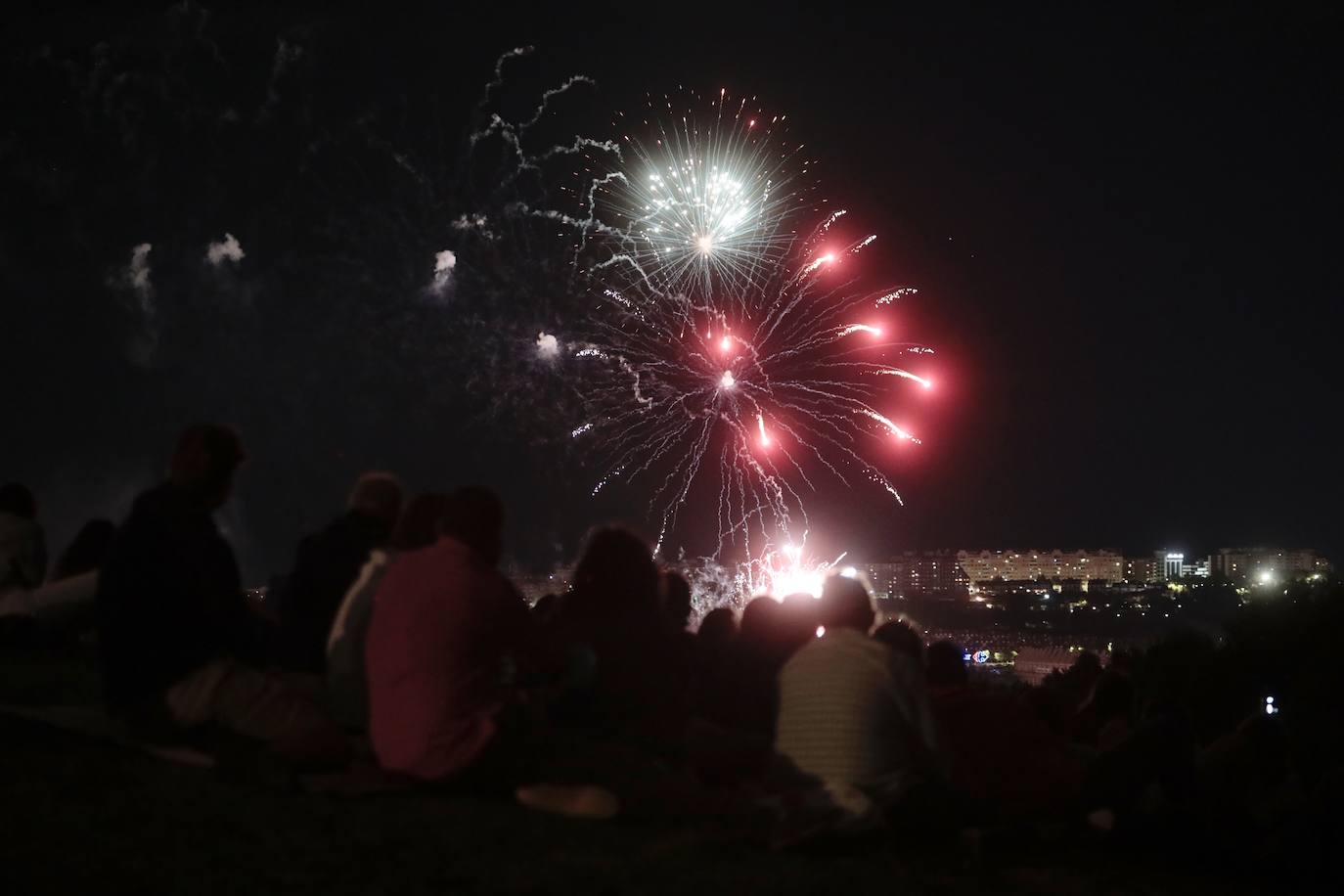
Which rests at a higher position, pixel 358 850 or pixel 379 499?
pixel 379 499

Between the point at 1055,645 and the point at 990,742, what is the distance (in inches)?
4660

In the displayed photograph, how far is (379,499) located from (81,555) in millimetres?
3080

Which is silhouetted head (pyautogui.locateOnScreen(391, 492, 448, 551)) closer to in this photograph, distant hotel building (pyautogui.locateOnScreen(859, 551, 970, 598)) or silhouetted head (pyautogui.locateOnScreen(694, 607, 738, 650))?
silhouetted head (pyautogui.locateOnScreen(694, 607, 738, 650))

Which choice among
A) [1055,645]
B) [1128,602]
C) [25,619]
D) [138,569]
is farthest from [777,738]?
[1128,602]

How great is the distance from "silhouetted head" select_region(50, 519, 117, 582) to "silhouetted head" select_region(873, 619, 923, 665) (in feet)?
17.3

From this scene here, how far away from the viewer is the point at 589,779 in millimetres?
6430

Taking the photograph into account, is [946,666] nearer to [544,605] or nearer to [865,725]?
[865,725]

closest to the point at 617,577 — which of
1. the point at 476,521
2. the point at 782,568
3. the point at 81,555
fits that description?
the point at 476,521

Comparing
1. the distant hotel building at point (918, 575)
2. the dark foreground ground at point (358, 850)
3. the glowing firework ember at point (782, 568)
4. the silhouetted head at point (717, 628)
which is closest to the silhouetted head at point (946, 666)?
the dark foreground ground at point (358, 850)

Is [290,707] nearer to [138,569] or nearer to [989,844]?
[138,569]

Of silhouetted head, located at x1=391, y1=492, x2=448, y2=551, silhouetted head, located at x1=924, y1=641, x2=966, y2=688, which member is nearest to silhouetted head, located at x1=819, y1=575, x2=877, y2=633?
silhouetted head, located at x1=924, y1=641, x2=966, y2=688

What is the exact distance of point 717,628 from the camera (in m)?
9.33

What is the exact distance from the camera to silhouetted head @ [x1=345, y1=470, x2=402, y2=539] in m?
7.77

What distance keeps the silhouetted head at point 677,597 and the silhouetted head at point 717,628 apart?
162mm
